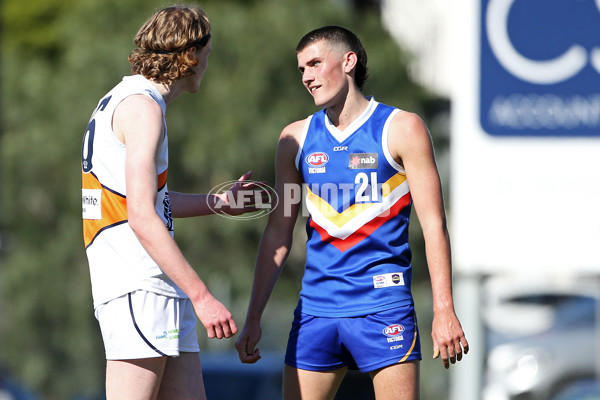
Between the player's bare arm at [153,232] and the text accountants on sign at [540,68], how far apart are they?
4794 millimetres

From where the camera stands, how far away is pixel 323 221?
4.02 m

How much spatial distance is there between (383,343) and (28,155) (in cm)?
1314

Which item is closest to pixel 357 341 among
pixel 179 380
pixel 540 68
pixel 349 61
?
pixel 179 380

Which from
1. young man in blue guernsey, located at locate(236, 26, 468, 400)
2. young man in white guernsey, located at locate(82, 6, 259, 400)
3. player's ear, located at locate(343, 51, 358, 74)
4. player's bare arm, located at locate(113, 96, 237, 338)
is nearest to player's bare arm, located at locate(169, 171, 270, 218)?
young man in blue guernsey, located at locate(236, 26, 468, 400)

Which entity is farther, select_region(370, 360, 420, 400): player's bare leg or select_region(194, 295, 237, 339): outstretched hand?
select_region(370, 360, 420, 400): player's bare leg

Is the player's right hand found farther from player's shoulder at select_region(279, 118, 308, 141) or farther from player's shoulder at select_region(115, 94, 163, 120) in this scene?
player's shoulder at select_region(115, 94, 163, 120)

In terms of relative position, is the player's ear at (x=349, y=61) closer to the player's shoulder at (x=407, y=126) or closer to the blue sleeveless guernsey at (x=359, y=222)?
the blue sleeveless guernsey at (x=359, y=222)

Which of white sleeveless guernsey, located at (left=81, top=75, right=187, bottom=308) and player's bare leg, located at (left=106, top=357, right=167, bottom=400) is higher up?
white sleeveless guernsey, located at (left=81, top=75, right=187, bottom=308)

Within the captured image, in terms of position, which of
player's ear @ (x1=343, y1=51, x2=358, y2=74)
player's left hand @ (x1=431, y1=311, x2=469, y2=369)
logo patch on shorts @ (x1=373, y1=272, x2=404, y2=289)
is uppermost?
player's ear @ (x1=343, y1=51, x2=358, y2=74)

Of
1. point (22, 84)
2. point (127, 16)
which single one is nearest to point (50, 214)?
point (22, 84)

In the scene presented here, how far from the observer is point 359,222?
3957 millimetres

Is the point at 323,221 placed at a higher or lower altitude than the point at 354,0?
lower

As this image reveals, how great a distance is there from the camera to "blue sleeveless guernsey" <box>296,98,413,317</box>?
3926 millimetres

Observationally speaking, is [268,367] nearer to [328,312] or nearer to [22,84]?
[328,312]
